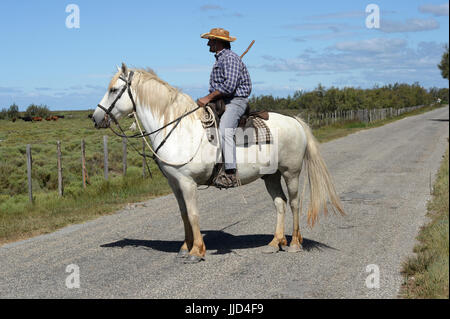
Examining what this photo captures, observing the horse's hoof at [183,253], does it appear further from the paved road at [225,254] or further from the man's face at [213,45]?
the man's face at [213,45]

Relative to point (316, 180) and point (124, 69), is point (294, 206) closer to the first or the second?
point (316, 180)

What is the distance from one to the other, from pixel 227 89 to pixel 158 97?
0.91m

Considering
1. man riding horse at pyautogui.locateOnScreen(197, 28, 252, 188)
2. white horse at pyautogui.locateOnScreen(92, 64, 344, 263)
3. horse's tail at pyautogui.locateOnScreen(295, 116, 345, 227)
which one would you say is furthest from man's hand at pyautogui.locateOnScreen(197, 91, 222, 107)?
horse's tail at pyautogui.locateOnScreen(295, 116, 345, 227)


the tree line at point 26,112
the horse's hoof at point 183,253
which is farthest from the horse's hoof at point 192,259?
the tree line at point 26,112

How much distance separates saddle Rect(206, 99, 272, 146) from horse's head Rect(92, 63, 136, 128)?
1.10 m

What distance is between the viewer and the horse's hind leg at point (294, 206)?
22.9 feet

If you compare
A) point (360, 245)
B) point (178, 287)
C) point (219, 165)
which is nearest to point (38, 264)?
point (178, 287)

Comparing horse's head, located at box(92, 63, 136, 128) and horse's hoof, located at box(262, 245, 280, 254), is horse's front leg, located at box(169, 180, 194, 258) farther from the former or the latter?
horse's head, located at box(92, 63, 136, 128)

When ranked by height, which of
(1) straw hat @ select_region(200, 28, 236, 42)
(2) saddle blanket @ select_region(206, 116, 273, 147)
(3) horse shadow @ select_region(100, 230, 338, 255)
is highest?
(1) straw hat @ select_region(200, 28, 236, 42)

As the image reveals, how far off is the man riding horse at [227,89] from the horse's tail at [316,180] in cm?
133

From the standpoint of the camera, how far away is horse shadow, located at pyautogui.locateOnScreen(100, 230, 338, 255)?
715 cm

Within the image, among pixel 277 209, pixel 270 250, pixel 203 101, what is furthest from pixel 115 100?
pixel 270 250

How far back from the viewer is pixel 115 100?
6488mm

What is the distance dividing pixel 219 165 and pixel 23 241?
12.0ft
